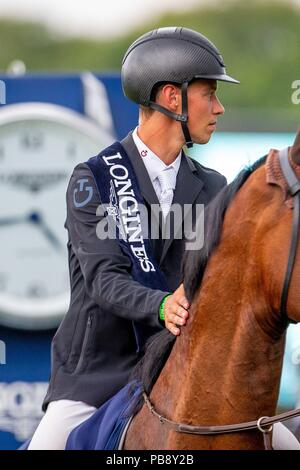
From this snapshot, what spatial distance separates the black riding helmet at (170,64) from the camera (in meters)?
4.71

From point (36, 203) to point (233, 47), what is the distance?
30.4m

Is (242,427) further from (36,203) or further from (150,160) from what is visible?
(36,203)

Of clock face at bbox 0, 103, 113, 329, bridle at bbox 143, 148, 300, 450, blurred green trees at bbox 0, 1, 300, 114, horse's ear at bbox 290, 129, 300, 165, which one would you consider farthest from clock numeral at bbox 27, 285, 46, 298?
blurred green trees at bbox 0, 1, 300, 114

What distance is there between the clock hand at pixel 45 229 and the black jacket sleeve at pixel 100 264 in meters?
4.16

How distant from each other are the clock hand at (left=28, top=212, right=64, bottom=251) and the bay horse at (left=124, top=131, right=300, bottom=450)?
16.0 ft

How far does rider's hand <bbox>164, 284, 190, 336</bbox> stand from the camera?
3939mm

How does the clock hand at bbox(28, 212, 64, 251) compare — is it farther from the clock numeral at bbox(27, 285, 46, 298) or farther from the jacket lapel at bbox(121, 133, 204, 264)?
the jacket lapel at bbox(121, 133, 204, 264)

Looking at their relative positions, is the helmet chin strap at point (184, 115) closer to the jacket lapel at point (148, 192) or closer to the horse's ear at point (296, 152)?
the jacket lapel at point (148, 192)

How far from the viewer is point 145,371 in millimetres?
4246

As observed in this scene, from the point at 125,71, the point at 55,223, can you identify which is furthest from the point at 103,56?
the point at 125,71

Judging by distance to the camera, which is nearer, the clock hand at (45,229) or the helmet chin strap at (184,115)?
the helmet chin strap at (184,115)

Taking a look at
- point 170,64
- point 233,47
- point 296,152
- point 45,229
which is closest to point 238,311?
point 296,152

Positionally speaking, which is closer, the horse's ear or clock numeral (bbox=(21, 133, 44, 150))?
the horse's ear

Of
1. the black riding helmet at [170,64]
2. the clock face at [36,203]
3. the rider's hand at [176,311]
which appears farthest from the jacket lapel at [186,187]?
the clock face at [36,203]
